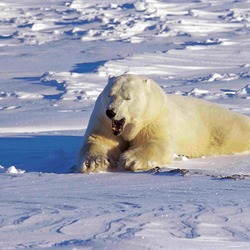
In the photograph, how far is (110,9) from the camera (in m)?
17.3

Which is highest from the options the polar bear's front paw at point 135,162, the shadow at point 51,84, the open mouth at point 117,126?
the open mouth at point 117,126

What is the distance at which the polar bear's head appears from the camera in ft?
15.6

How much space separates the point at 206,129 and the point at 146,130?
2.22ft

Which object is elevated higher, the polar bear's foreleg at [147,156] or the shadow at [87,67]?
the polar bear's foreleg at [147,156]

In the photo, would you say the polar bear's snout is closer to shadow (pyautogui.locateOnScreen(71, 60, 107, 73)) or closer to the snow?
the snow

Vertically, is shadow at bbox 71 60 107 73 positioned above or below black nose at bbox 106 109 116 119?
below

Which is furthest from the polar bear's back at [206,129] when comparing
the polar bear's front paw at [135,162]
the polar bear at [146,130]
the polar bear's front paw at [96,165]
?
the polar bear's front paw at [96,165]

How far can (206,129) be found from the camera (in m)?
5.50

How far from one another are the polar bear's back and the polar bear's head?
39 centimetres

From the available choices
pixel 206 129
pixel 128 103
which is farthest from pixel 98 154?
pixel 206 129

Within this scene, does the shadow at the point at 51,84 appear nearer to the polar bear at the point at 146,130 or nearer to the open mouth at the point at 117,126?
the polar bear at the point at 146,130

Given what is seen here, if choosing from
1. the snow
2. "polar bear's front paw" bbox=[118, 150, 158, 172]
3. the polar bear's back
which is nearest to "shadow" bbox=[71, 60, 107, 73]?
the snow

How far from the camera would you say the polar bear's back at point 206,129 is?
5328 mm

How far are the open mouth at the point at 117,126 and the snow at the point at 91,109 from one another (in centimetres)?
31
